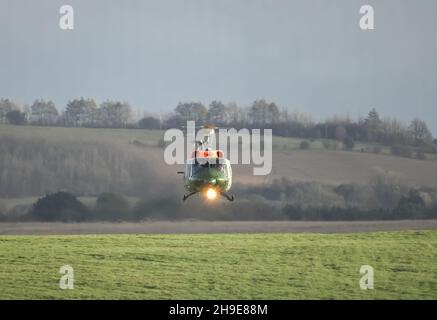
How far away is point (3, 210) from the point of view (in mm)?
79250

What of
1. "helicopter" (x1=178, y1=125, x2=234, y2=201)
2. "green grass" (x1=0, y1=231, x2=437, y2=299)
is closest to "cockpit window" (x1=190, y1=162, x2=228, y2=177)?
"helicopter" (x1=178, y1=125, x2=234, y2=201)

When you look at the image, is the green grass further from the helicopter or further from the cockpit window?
the cockpit window

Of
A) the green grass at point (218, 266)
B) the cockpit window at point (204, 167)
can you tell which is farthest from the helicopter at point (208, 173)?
the green grass at point (218, 266)

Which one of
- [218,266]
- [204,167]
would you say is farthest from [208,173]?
[218,266]

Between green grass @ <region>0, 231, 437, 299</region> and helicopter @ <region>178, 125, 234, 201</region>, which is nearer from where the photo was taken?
helicopter @ <region>178, 125, 234, 201</region>

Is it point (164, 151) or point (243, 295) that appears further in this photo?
point (164, 151)

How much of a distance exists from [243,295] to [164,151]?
42.0 m

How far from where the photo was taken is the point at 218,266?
51062mm

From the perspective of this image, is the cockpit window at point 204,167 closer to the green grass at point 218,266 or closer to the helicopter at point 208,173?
the helicopter at point 208,173

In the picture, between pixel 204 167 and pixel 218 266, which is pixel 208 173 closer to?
pixel 204 167

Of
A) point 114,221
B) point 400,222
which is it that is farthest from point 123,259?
point 400,222

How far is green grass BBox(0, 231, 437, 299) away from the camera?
4444 cm

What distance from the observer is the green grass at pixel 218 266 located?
44438 millimetres
